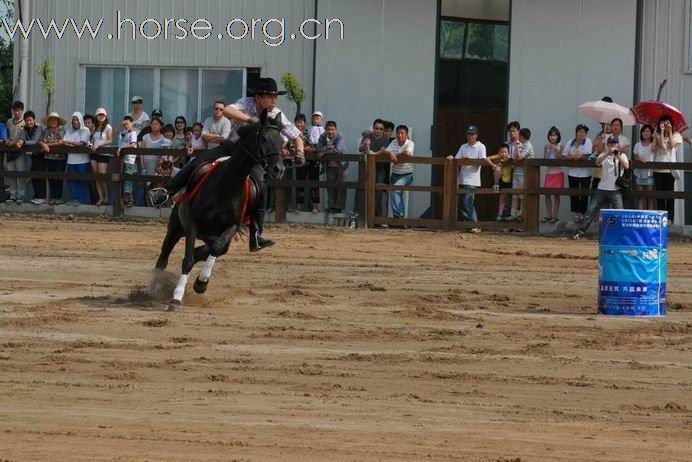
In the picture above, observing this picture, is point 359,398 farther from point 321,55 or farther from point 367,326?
point 321,55

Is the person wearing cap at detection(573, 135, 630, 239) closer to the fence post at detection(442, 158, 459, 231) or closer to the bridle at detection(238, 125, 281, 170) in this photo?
the fence post at detection(442, 158, 459, 231)

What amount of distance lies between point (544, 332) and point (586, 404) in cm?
359

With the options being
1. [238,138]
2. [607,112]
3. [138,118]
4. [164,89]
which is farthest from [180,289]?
[164,89]

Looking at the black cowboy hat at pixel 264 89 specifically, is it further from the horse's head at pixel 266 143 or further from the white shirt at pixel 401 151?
the white shirt at pixel 401 151

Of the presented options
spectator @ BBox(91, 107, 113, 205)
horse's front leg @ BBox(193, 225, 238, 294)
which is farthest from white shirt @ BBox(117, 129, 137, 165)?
horse's front leg @ BBox(193, 225, 238, 294)

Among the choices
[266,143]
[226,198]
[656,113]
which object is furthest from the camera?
[656,113]

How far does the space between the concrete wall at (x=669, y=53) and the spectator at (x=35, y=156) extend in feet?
36.9

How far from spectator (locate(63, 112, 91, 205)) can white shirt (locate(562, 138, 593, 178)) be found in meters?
8.81

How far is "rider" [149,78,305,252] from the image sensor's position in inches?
575

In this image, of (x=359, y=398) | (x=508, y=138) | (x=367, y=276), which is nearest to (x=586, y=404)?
(x=359, y=398)

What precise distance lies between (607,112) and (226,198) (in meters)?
11.3

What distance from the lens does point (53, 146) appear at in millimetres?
26422

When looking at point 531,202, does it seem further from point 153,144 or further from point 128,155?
point 128,155

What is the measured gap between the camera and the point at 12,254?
19531mm
